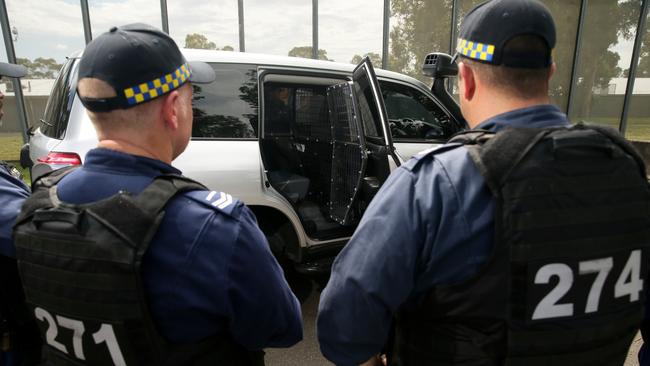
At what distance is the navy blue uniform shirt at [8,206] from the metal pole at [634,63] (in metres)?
11.0

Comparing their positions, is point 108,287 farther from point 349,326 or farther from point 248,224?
point 349,326

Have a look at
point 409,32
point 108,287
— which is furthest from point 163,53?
point 409,32

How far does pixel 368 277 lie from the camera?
1050 mm

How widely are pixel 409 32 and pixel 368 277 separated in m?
8.03

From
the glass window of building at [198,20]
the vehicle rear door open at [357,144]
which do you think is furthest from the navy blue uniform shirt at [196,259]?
the glass window of building at [198,20]

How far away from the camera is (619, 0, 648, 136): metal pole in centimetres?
869

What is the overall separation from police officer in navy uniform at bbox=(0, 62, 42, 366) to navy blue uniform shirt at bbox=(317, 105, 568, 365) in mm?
996

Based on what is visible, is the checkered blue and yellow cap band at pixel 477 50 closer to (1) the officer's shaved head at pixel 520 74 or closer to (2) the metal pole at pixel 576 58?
(1) the officer's shaved head at pixel 520 74

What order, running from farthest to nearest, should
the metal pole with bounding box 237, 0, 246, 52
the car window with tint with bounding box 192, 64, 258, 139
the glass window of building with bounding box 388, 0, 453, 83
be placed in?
the glass window of building with bounding box 388, 0, 453, 83, the metal pole with bounding box 237, 0, 246, 52, the car window with tint with bounding box 192, 64, 258, 139

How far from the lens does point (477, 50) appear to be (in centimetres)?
110

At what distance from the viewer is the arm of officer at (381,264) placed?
1028mm

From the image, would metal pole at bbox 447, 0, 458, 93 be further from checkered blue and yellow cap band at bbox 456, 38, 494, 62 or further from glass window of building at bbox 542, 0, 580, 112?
checkered blue and yellow cap band at bbox 456, 38, 494, 62

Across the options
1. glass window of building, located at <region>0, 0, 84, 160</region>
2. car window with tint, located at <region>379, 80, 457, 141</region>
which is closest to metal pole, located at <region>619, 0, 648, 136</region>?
car window with tint, located at <region>379, 80, 457, 141</region>

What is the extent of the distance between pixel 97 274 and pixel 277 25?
7.30 m
